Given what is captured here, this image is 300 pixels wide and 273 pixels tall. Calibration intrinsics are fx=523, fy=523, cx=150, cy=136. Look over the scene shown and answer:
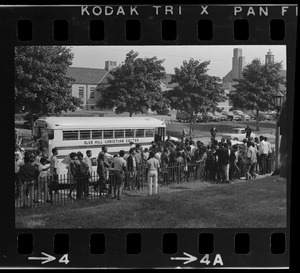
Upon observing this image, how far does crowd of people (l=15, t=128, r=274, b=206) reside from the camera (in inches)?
374

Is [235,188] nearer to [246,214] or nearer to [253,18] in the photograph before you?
[246,214]

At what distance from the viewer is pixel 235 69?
9656 mm

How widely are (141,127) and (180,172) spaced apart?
44.4 inches

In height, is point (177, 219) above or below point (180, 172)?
below

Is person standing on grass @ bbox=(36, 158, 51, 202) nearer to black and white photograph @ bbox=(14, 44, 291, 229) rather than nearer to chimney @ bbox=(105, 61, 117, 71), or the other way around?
black and white photograph @ bbox=(14, 44, 291, 229)

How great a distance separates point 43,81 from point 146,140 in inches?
85.5

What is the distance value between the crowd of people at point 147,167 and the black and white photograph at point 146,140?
2 centimetres

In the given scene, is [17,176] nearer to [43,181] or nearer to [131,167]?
[43,181]

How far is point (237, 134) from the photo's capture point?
9.77 meters

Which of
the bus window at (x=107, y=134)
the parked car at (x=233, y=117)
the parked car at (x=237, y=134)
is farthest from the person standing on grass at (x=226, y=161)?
the bus window at (x=107, y=134)

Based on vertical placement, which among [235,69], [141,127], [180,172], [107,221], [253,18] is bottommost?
[107,221]

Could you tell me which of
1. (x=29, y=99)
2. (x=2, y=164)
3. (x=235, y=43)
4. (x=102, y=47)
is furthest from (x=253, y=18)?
(x=2, y=164)

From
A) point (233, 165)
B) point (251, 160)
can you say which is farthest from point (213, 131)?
point (251, 160)

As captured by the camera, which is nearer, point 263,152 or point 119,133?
point 119,133
